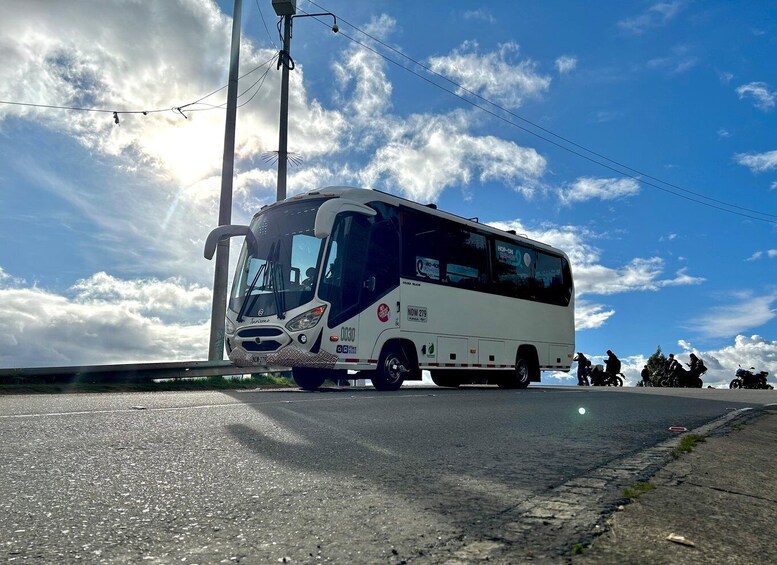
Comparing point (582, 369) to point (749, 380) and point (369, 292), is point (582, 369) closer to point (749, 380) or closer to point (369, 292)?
point (749, 380)

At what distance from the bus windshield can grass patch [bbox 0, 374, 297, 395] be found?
2149mm

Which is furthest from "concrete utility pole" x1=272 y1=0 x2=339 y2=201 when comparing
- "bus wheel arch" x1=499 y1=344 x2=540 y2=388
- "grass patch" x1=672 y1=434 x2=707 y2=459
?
"grass patch" x1=672 y1=434 x2=707 y2=459

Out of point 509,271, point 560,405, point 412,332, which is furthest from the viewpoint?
point 509,271

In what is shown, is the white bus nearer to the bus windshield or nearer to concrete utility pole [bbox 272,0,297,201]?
the bus windshield

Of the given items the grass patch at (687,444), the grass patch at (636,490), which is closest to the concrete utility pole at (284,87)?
the grass patch at (687,444)

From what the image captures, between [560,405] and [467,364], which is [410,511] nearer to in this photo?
[560,405]

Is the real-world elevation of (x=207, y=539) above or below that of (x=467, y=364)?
below

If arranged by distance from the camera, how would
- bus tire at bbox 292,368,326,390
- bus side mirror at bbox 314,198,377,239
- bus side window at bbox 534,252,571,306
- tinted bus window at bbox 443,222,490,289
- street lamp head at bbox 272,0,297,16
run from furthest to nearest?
street lamp head at bbox 272,0,297,16, bus side window at bbox 534,252,571,306, tinted bus window at bbox 443,222,490,289, bus tire at bbox 292,368,326,390, bus side mirror at bbox 314,198,377,239

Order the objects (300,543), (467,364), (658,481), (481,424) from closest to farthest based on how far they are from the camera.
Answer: (300,543)
(658,481)
(481,424)
(467,364)

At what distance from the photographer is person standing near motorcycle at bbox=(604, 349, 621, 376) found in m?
28.2

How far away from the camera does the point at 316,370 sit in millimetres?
13969

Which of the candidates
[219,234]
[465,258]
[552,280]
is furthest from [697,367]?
[219,234]

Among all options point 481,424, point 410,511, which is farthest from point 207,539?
point 481,424

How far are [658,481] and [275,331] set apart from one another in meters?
9.48
